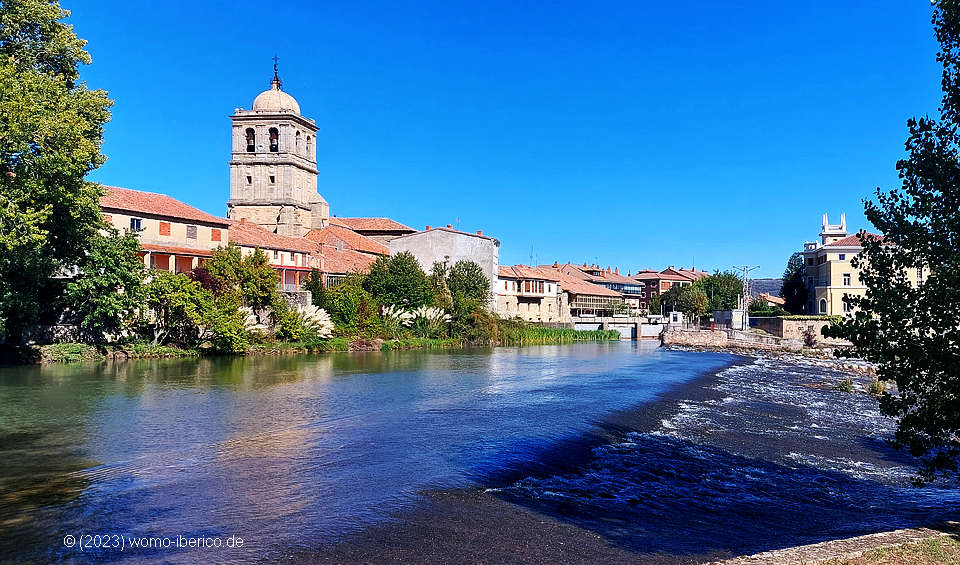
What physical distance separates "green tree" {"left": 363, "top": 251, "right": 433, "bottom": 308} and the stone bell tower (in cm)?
2100

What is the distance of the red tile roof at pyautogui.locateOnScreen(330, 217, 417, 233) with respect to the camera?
78.8m

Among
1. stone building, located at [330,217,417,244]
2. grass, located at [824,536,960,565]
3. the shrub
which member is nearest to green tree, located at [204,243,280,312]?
the shrub

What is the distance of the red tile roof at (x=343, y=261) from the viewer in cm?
5842

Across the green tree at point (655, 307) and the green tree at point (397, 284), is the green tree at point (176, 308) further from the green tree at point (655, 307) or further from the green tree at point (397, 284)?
the green tree at point (655, 307)

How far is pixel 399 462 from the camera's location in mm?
14461

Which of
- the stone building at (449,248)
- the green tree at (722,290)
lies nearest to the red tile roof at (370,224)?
the stone building at (449,248)

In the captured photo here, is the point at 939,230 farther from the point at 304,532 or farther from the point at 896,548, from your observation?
the point at 304,532

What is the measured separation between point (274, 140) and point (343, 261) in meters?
22.8

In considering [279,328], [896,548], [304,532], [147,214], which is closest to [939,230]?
[896,548]

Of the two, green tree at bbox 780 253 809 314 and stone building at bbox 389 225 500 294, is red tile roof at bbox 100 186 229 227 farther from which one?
green tree at bbox 780 253 809 314

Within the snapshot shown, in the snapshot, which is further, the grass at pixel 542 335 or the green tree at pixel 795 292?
the green tree at pixel 795 292

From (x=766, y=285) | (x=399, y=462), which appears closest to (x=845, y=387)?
(x=399, y=462)

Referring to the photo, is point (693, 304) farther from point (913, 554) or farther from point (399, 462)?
point (913, 554)

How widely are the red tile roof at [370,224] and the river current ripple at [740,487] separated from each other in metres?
59.9
